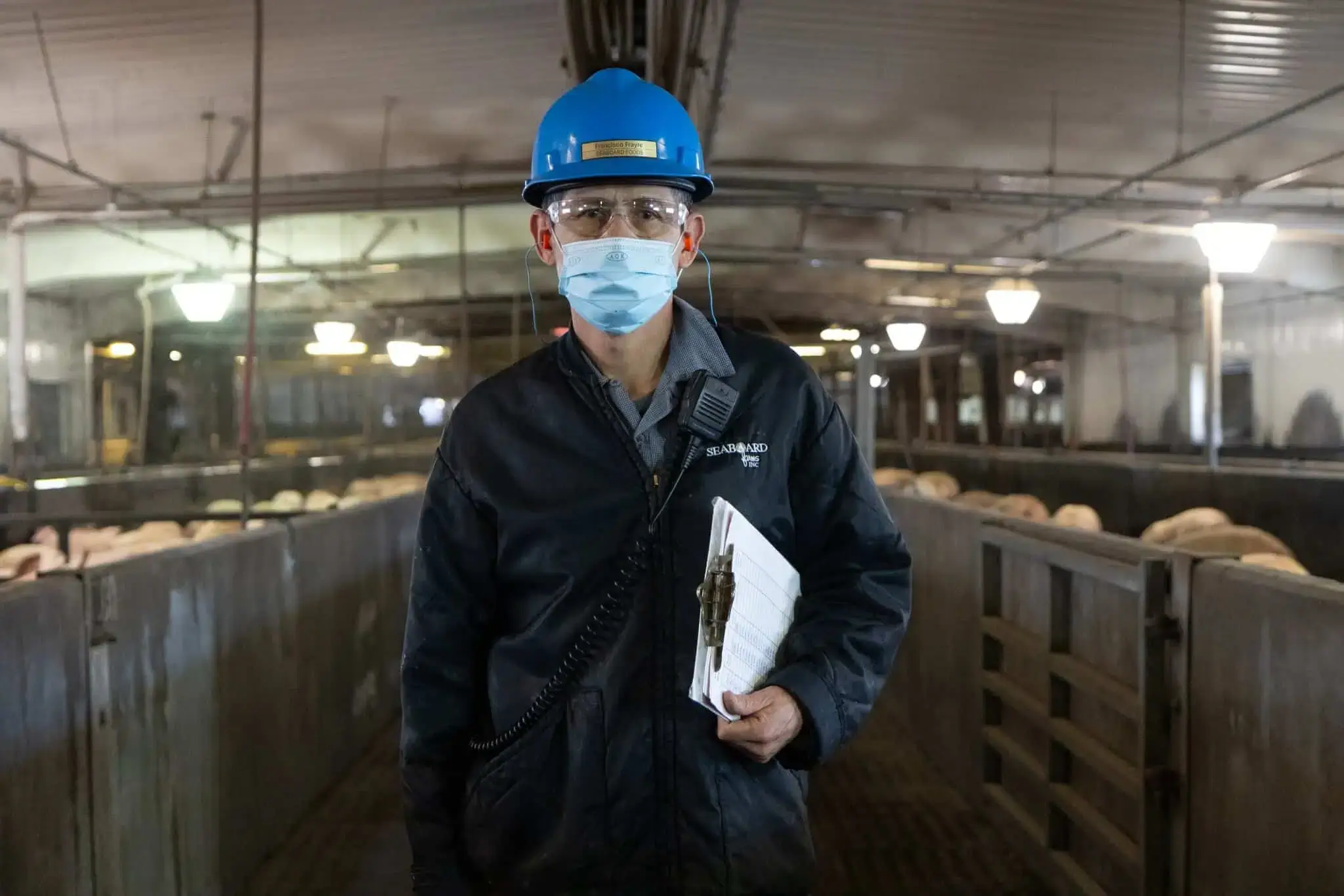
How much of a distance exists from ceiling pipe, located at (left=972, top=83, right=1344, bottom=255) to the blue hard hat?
17.7 feet

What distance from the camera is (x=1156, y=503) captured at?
28.6 ft

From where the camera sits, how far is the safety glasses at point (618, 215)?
1.77 meters

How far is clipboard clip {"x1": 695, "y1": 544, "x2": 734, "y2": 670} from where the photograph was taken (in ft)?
4.97

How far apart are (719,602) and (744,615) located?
7 cm

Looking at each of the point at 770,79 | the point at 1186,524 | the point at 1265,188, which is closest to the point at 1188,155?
the point at 1265,188

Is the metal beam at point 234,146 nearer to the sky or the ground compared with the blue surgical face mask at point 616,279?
A: nearer to the sky

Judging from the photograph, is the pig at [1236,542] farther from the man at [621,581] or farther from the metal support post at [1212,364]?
the man at [621,581]

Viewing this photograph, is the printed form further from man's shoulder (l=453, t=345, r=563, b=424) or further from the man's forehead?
the man's forehead

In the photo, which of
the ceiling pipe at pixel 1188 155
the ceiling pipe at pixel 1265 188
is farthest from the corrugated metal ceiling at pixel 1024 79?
the ceiling pipe at pixel 1265 188

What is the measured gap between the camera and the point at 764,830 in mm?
1657

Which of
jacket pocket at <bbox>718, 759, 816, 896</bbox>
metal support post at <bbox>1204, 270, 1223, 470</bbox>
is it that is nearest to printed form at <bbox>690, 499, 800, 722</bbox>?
jacket pocket at <bbox>718, 759, 816, 896</bbox>

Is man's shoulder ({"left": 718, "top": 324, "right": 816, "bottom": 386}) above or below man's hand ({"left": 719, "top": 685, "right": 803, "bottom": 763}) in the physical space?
above

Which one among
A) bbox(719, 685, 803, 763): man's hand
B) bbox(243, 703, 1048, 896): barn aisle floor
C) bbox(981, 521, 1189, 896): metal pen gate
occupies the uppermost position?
bbox(719, 685, 803, 763): man's hand

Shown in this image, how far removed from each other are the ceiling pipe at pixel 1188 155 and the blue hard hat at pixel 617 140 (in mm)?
5394
